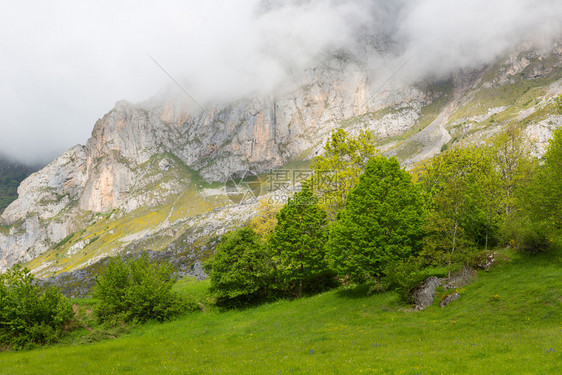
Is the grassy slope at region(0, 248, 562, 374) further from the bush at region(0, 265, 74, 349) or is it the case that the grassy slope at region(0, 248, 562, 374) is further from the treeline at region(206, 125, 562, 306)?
the bush at region(0, 265, 74, 349)

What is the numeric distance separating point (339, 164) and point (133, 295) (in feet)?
80.9

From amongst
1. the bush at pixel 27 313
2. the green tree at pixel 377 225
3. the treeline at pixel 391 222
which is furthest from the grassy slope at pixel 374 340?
the bush at pixel 27 313

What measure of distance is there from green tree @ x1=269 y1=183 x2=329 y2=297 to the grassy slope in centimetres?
488

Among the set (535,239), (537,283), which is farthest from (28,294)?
(535,239)

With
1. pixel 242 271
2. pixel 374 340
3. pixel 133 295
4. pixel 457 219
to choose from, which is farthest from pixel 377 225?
pixel 133 295

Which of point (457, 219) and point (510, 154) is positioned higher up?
point (510, 154)

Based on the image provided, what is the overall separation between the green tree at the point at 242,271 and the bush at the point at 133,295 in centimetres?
480

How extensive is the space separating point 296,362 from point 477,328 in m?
10.8

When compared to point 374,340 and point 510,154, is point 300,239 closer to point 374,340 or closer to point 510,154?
point 374,340

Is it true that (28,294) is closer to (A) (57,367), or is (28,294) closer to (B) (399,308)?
(A) (57,367)

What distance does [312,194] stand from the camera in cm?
3403

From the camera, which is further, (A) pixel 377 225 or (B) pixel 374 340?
(A) pixel 377 225

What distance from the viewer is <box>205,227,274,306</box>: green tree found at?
32.6 metres

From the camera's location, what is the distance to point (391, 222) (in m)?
26.5
